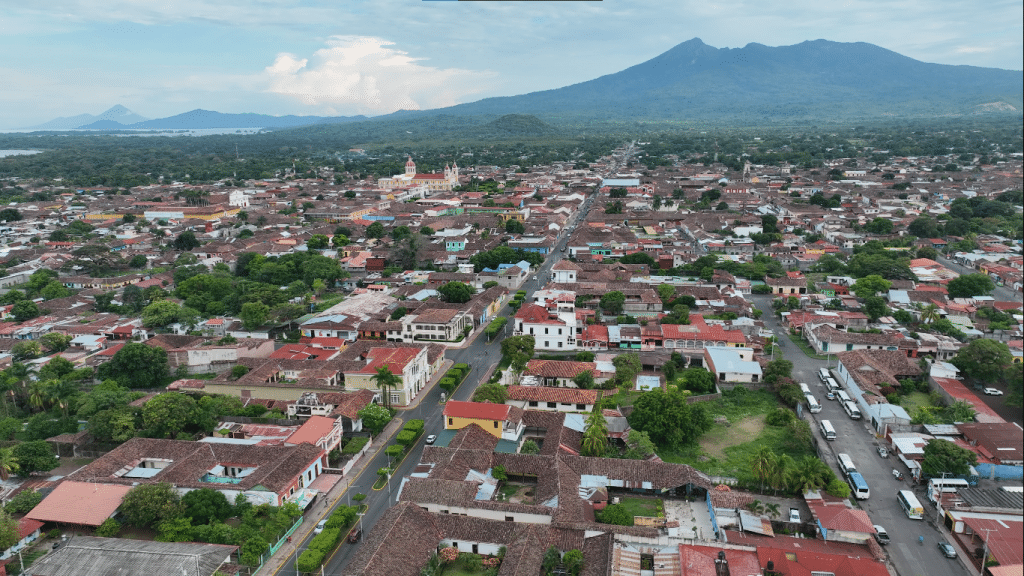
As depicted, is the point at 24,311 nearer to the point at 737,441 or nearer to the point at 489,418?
the point at 489,418

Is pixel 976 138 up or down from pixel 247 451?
up

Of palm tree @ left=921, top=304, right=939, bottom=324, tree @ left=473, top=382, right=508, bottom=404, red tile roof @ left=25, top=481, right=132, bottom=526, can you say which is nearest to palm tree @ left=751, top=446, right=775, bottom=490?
tree @ left=473, top=382, right=508, bottom=404

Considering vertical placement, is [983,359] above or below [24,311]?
above

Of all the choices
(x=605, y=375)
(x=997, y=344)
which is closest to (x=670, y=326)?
(x=605, y=375)

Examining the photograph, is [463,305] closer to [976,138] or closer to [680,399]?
[680,399]

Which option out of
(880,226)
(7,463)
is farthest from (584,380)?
(880,226)

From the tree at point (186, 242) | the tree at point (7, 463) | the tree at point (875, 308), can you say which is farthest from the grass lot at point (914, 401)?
the tree at point (186, 242)
